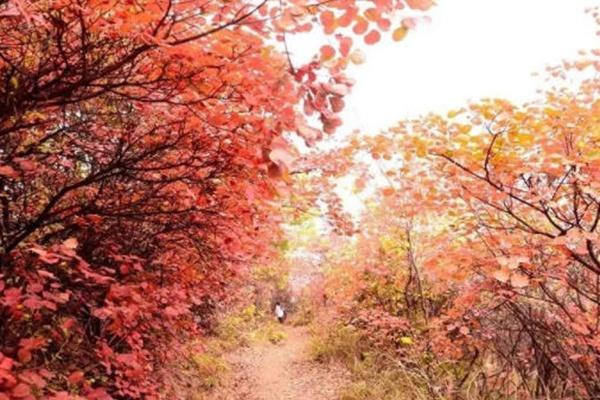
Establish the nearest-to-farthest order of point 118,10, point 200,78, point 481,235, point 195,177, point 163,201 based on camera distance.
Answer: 1. point 118,10
2. point 200,78
3. point 195,177
4. point 163,201
5. point 481,235

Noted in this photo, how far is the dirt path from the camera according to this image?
33.3 ft

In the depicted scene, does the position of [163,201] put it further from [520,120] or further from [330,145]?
[330,145]

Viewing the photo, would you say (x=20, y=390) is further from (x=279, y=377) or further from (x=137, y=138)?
(x=279, y=377)

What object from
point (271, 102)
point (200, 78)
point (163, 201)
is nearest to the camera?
point (271, 102)

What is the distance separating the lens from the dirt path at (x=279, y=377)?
10.2 metres

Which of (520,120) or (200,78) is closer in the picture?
Result: (200,78)

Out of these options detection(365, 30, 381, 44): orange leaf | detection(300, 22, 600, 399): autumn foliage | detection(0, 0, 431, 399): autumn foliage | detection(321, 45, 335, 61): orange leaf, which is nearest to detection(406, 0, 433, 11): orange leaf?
detection(0, 0, 431, 399): autumn foliage

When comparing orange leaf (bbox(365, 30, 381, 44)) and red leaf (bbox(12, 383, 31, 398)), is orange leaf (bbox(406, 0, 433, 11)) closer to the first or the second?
orange leaf (bbox(365, 30, 381, 44))

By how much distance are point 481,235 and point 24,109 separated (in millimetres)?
3607

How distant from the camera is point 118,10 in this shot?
84.7 inches

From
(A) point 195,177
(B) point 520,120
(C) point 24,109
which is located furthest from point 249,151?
(B) point 520,120

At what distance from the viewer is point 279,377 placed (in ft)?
40.9

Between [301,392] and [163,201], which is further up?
[163,201]

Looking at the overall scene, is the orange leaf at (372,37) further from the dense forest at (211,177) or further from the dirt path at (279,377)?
→ the dirt path at (279,377)
